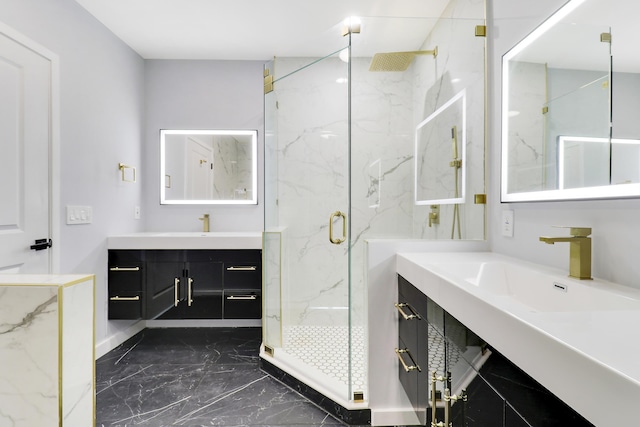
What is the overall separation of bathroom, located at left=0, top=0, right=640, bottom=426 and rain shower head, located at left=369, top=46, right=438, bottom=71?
386mm

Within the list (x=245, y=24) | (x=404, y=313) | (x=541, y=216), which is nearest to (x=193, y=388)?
(x=404, y=313)

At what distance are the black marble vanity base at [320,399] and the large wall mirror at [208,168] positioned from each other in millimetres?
1593

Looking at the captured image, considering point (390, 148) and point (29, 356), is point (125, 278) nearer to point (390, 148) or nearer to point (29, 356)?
point (29, 356)

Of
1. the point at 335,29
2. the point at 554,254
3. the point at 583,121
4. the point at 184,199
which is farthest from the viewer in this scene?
the point at 184,199

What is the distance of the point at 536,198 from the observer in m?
1.31

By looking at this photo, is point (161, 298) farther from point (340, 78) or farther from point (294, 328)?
point (340, 78)

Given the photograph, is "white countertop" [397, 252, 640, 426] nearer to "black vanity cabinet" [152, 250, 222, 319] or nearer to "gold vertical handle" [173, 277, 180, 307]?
"black vanity cabinet" [152, 250, 222, 319]

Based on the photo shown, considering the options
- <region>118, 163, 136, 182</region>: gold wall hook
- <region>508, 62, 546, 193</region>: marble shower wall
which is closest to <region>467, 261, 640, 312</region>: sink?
<region>508, 62, 546, 193</region>: marble shower wall

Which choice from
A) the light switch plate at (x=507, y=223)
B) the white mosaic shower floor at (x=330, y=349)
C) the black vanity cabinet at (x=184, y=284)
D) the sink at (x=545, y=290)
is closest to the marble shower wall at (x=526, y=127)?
the light switch plate at (x=507, y=223)

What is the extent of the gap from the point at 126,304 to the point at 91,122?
4.64 ft

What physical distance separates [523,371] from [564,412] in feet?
0.34

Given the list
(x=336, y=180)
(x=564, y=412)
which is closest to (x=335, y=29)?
(x=336, y=180)

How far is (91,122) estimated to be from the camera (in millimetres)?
2502

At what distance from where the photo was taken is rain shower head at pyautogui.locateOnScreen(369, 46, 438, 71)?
185 cm
